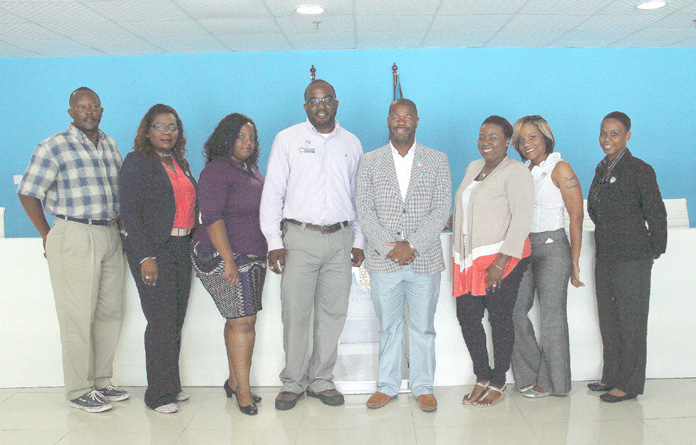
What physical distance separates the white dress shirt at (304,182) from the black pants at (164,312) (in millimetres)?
470

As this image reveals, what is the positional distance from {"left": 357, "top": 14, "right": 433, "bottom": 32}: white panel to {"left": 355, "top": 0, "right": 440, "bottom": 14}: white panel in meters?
0.12

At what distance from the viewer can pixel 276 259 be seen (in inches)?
108

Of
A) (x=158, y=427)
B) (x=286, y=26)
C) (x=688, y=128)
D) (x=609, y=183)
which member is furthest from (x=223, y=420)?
(x=688, y=128)

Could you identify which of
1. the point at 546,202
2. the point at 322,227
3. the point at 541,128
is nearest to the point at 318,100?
the point at 322,227

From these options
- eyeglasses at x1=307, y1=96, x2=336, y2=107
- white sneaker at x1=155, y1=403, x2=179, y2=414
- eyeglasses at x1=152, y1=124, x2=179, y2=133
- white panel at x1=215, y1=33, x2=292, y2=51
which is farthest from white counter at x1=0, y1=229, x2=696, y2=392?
white panel at x1=215, y1=33, x2=292, y2=51

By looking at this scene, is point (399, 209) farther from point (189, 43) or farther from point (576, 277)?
point (189, 43)

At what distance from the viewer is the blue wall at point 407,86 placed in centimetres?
573

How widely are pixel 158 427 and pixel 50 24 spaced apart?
11.9 ft

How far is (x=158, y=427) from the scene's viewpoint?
2.68 m

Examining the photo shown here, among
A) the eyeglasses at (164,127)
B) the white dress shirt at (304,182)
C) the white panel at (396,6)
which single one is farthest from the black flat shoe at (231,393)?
the white panel at (396,6)

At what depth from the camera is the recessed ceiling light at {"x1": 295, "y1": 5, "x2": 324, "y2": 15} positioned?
4.36 meters

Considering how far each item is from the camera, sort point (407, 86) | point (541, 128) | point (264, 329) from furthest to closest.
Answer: point (407, 86), point (264, 329), point (541, 128)

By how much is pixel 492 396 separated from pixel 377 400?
0.58 m

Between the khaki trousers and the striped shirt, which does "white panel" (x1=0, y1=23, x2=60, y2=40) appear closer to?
the striped shirt
